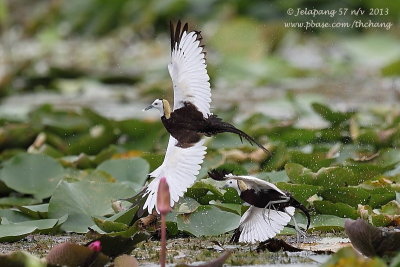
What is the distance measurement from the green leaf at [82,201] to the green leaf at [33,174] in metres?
0.35

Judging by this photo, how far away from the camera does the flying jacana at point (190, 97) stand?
2211 millimetres

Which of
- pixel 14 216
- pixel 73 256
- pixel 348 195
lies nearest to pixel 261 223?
pixel 348 195

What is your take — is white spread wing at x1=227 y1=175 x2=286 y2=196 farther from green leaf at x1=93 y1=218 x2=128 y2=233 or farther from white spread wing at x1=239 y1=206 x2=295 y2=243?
green leaf at x1=93 y1=218 x2=128 y2=233

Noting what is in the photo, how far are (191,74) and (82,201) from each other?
662mm

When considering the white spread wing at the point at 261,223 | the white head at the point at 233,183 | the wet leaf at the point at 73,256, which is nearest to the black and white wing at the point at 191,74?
the white head at the point at 233,183

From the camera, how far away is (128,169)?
3193mm

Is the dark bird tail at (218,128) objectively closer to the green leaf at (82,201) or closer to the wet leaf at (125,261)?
the wet leaf at (125,261)

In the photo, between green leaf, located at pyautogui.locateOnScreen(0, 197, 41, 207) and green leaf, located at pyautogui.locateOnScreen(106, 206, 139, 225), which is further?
green leaf, located at pyautogui.locateOnScreen(0, 197, 41, 207)

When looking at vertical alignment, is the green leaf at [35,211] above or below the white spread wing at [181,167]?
below

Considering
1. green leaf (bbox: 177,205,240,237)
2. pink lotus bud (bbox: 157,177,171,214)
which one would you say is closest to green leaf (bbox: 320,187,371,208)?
green leaf (bbox: 177,205,240,237)

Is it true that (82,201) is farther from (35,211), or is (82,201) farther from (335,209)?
(335,209)

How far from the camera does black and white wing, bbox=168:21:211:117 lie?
2217 mm

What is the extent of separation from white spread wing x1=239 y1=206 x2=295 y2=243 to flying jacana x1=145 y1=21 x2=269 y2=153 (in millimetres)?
201

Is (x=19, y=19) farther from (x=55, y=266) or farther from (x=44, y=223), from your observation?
(x=55, y=266)
